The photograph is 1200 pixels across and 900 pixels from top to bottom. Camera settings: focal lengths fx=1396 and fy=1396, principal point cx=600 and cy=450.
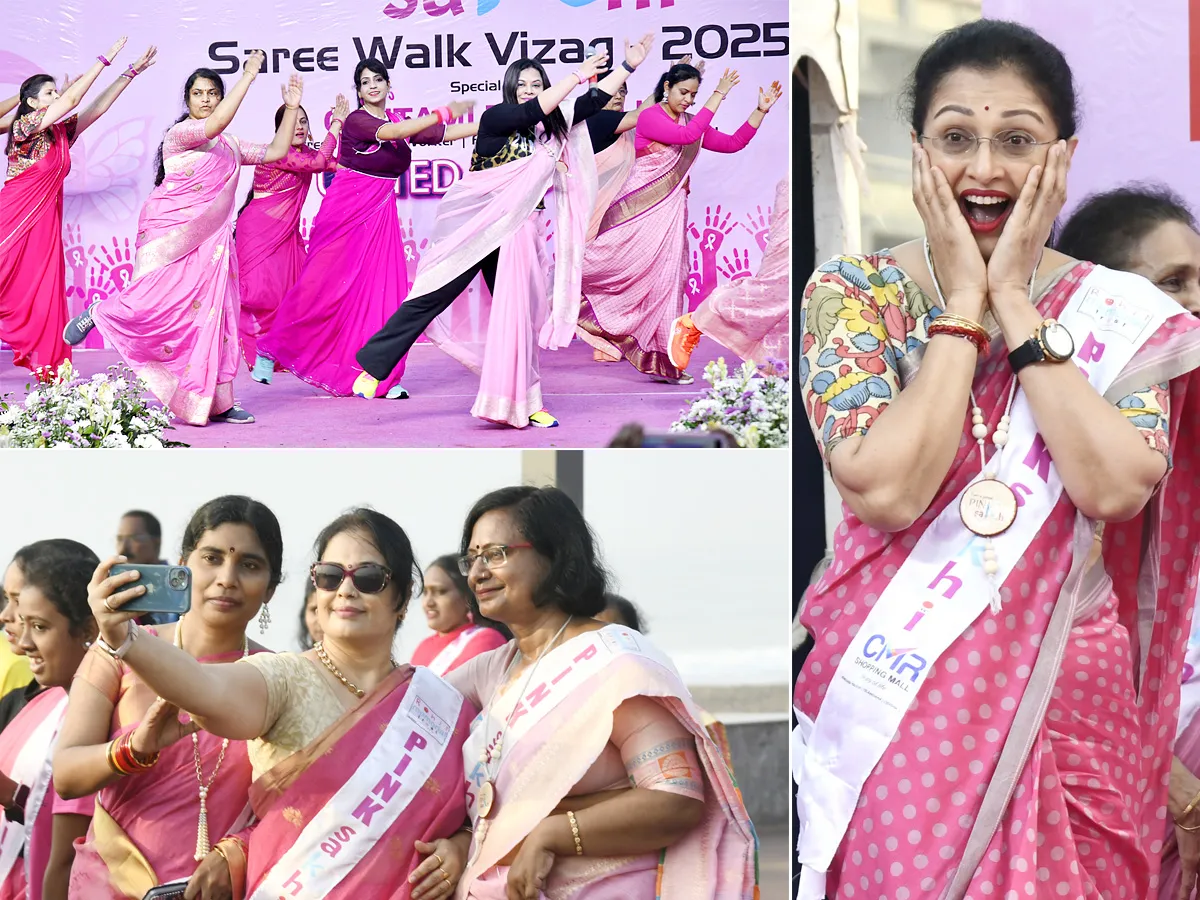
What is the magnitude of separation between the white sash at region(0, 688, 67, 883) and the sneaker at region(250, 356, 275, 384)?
36.8 inches

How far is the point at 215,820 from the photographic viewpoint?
3.20 metres

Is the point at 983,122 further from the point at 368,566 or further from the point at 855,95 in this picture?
Result: the point at 368,566

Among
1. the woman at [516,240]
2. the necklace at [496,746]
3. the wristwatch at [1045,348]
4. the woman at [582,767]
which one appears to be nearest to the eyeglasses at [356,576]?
the woman at [582,767]

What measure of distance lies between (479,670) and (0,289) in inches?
66.2

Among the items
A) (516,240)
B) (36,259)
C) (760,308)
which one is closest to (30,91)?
(36,259)

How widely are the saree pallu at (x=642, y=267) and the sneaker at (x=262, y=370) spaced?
0.84 m

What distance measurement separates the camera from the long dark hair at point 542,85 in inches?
138

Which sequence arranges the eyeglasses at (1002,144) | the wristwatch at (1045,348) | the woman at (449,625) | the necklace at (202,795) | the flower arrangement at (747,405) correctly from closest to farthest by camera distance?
the wristwatch at (1045,348) < the eyeglasses at (1002,144) < the necklace at (202,795) < the woman at (449,625) < the flower arrangement at (747,405)

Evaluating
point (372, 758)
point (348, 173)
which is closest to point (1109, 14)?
point (348, 173)

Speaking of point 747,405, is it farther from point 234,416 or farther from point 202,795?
point 202,795

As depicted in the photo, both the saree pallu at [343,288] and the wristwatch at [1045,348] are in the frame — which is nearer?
A: the wristwatch at [1045,348]

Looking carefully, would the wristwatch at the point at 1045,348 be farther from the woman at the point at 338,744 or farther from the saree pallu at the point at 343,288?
the saree pallu at the point at 343,288

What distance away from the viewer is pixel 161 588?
2967 millimetres

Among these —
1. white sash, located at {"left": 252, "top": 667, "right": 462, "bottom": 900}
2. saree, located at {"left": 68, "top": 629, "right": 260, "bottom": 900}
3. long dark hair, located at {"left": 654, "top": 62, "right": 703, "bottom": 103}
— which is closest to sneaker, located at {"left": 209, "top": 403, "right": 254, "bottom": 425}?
saree, located at {"left": 68, "top": 629, "right": 260, "bottom": 900}
